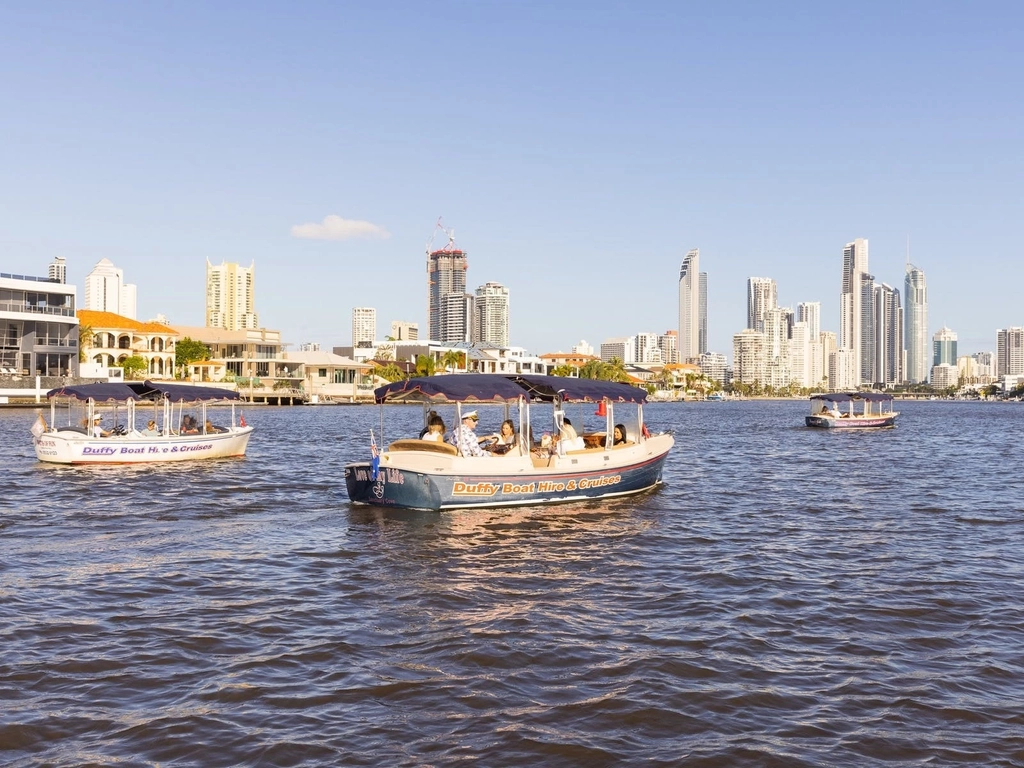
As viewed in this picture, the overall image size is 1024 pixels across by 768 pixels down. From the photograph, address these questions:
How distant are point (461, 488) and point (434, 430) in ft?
5.63

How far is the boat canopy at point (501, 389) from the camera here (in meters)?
22.0

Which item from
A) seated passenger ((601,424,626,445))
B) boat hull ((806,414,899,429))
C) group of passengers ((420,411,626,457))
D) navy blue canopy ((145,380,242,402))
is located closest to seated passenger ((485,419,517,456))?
group of passengers ((420,411,626,457))

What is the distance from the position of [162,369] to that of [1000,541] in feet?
359

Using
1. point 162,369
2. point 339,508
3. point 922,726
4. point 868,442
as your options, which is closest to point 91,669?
point 922,726

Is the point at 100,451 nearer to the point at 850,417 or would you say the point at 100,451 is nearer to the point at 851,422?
the point at 851,422

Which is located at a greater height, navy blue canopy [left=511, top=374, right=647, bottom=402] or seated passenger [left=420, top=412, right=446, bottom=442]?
navy blue canopy [left=511, top=374, right=647, bottom=402]

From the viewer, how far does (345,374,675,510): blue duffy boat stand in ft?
69.7

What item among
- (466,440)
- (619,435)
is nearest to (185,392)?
(466,440)

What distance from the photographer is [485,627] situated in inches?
481

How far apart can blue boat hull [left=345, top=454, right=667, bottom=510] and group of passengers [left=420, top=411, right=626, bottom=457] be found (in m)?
0.81

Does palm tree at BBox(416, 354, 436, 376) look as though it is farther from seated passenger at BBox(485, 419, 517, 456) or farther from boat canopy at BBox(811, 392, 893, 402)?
seated passenger at BBox(485, 419, 517, 456)

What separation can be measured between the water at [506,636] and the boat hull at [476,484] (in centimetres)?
49

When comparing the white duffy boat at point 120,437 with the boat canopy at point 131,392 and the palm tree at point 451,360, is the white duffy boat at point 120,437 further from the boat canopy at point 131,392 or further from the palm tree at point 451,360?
the palm tree at point 451,360

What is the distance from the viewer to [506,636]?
11789mm
